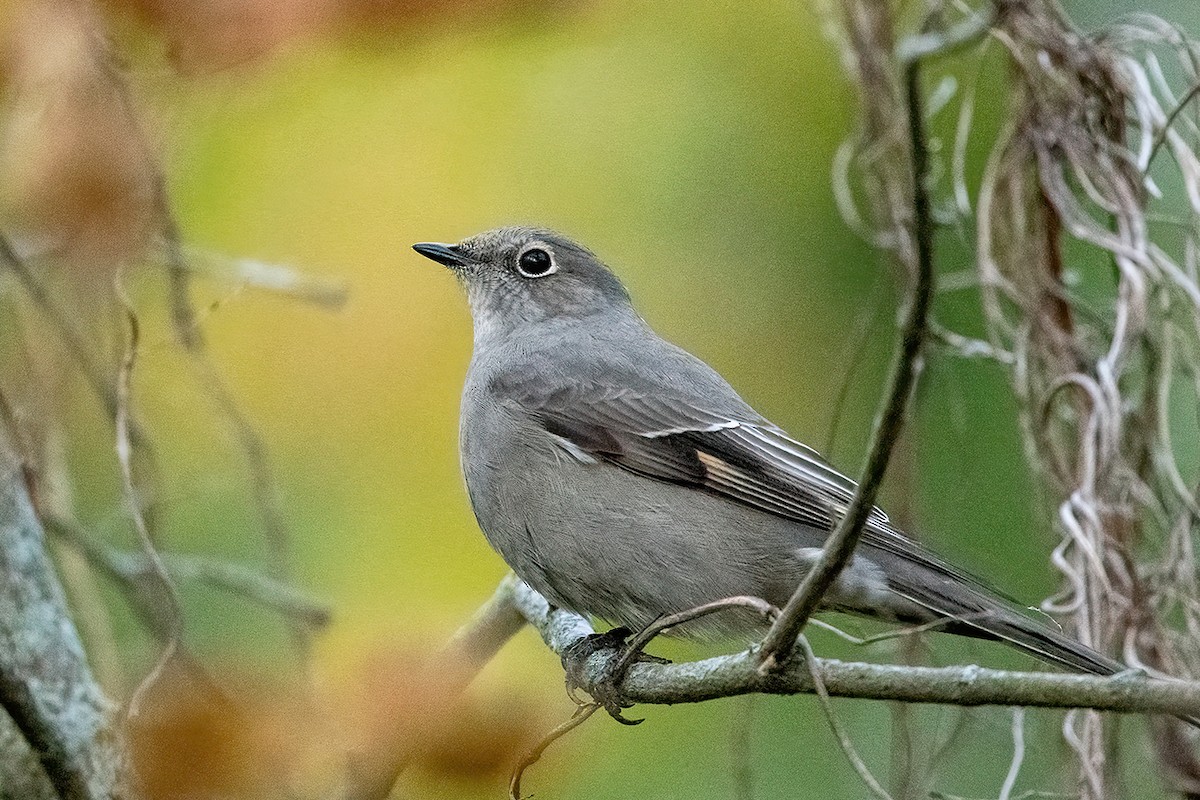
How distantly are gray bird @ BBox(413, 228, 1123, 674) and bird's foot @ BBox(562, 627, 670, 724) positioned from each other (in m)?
0.11

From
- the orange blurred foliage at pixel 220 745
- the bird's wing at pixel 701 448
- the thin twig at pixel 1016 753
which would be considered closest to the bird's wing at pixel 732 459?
the bird's wing at pixel 701 448

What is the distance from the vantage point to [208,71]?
399 centimetres

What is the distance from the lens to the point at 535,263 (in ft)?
18.2

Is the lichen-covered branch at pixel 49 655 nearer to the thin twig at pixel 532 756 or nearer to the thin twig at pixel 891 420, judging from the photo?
the thin twig at pixel 532 756

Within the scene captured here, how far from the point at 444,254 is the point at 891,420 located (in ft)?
11.1

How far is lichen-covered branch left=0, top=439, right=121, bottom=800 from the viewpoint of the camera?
351 cm

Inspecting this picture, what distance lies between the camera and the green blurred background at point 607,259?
6.07m

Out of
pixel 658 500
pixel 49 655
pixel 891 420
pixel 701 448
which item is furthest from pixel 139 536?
pixel 891 420

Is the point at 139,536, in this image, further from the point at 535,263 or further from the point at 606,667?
the point at 535,263

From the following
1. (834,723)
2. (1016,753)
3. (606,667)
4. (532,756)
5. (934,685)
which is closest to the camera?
(934,685)

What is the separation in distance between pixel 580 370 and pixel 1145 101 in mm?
2024

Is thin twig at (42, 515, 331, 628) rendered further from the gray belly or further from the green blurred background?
the green blurred background

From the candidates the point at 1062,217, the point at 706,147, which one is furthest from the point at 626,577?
the point at 706,147

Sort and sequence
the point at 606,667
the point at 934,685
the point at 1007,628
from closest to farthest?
1. the point at 934,685
2. the point at 1007,628
3. the point at 606,667
